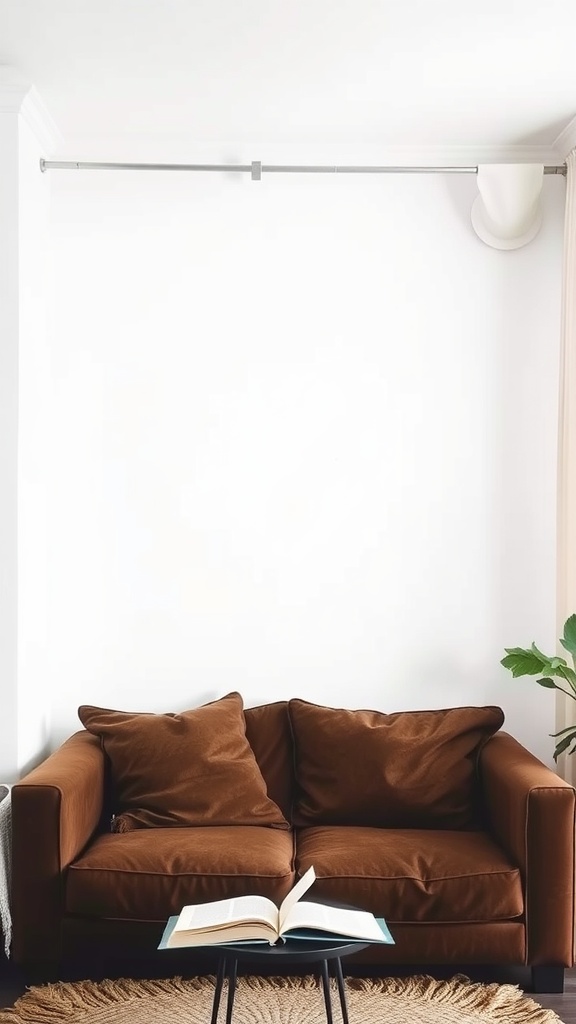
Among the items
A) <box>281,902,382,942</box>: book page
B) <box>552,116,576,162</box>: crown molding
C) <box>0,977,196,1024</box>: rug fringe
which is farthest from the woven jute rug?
<box>552,116,576,162</box>: crown molding

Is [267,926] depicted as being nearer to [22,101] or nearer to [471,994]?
[471,994]

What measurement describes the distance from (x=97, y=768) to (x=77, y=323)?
164 cm

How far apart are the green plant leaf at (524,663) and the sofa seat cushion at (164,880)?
3.34ft

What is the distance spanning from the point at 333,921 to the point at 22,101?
8.75ft

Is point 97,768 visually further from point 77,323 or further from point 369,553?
point 77,323

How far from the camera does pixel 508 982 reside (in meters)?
2.97

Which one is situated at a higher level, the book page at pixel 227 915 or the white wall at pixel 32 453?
the white wall at pixel 32 453

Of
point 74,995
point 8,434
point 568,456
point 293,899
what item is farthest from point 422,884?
point 8,434

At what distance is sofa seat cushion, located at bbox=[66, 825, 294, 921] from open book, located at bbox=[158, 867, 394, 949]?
513 millimetres

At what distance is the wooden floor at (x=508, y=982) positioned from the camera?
2.82 metres

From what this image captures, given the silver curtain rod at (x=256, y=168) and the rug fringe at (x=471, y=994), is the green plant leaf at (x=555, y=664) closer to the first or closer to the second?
the rug fringe at (x=471, y=994)

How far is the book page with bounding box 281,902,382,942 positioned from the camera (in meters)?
2.21

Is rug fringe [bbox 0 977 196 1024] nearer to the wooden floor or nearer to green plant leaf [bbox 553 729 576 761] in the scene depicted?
the wooden floor

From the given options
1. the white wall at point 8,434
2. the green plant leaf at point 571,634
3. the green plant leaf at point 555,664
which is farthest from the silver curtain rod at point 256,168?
the green plant leaf at point 555,664
